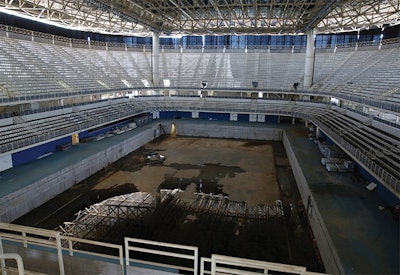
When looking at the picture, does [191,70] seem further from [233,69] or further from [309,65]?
[309,65]

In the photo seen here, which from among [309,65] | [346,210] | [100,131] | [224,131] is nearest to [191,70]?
[224,131]

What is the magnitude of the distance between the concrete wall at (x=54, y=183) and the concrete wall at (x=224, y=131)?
7.64 meters

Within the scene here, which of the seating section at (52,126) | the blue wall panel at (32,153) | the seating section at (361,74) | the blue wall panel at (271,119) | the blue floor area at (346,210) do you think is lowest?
the blue floor area at (346,210)

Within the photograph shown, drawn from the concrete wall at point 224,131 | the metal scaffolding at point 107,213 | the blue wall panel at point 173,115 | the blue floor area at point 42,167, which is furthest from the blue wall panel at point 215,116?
the metal scaffolding at point 107,213

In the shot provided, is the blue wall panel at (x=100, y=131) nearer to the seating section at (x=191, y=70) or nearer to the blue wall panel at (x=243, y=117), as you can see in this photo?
the seating section at (x=191, y=70)

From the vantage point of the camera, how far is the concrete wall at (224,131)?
26636 millimetres

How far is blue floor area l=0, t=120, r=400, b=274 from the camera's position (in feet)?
25.6

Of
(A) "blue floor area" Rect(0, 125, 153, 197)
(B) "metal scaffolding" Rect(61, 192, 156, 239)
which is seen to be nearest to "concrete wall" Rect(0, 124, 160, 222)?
(A) "blue floor area" Rect(0, 125, 153, 197)

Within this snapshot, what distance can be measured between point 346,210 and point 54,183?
41.8 ft

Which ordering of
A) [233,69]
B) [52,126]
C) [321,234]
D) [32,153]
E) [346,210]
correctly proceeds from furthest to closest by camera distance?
[233,69] < [52,126] < [32,153] < [346,210] < [321,234]

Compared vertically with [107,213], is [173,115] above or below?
above

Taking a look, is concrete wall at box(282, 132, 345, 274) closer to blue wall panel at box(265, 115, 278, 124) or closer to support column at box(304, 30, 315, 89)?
blue wall panel at box(265, 115, 278, 124)

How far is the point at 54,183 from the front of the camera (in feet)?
45.3

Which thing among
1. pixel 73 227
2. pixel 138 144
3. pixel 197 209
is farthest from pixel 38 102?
pixel 197 209
